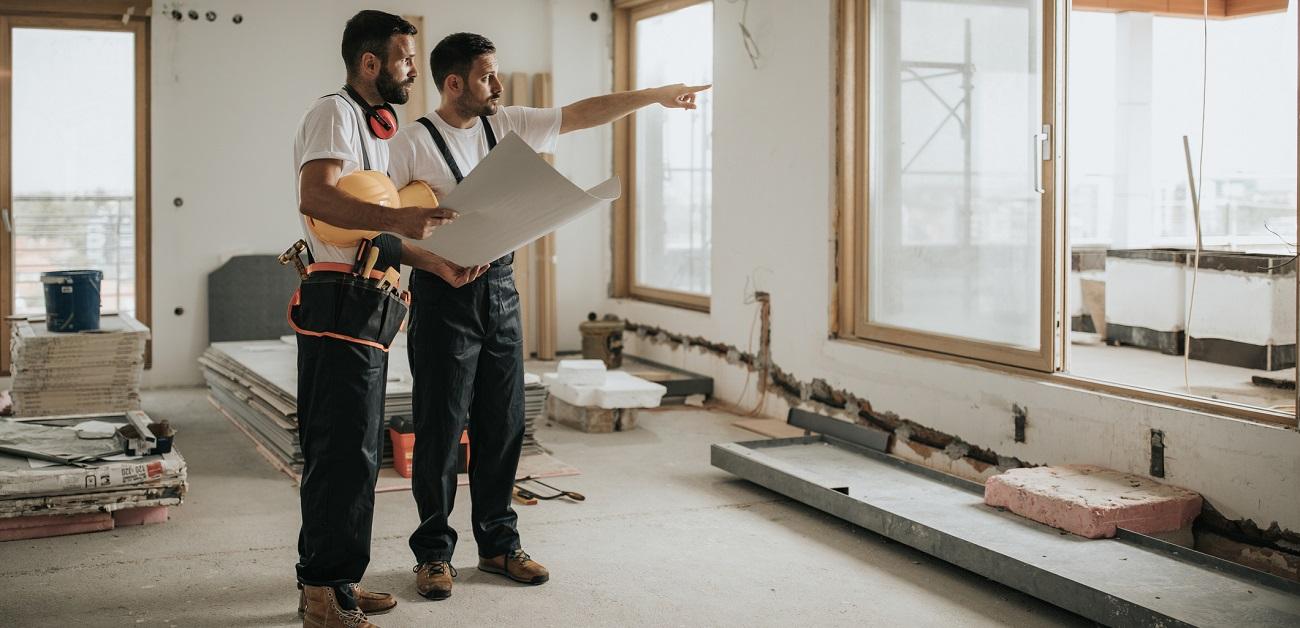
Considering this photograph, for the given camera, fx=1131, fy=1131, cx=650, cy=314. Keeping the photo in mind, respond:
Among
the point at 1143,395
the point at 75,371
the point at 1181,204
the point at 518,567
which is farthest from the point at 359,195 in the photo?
the point at 1181,204

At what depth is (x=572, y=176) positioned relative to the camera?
804 centimetres

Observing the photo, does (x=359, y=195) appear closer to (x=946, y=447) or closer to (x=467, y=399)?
(x=467, y=399)

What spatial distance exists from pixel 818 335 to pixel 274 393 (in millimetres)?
2535

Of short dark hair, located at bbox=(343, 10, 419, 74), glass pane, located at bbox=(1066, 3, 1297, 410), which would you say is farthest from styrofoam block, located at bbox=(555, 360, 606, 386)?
short dark hair, located at bbox=(343, 10, 419, 74)

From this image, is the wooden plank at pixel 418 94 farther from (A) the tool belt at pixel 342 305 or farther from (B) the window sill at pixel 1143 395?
(A) the tool belt at pixel 342 305

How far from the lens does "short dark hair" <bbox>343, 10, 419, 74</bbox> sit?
103 inches

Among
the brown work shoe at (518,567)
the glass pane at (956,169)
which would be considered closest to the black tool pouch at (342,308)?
the brown work shoe at (518,567)

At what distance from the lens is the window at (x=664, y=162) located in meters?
6.97

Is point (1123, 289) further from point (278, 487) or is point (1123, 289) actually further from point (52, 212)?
point (52, 212)

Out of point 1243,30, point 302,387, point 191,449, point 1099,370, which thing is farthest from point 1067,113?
point 191,449

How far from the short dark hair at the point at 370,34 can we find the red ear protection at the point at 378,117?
6cm

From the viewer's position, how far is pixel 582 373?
5.70 meters

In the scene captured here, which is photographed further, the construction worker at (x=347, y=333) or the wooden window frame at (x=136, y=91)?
the wooden window frame at (x=136, y=91)

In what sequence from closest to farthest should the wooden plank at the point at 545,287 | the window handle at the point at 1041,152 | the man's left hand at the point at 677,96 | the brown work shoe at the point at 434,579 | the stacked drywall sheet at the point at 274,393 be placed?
the brown work shoe at the point at 434,579, the man's left hand at the point at 677,96, the window handle at the point at 1041,152, the stacked drywall sheet at the point at 274,393, the wooden plank at the point at 545,287
